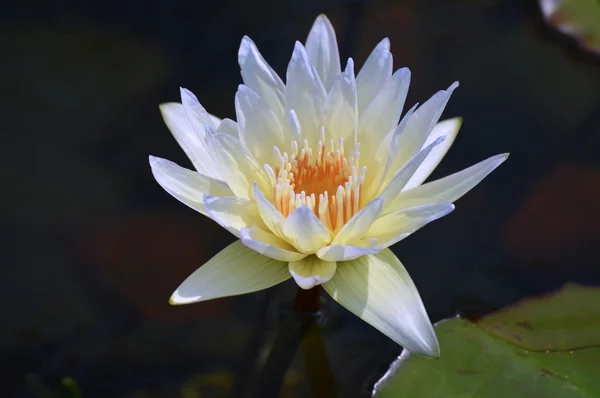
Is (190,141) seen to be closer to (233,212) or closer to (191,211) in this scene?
(233,212)

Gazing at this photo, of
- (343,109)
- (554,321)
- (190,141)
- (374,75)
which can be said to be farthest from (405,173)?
(554,321)

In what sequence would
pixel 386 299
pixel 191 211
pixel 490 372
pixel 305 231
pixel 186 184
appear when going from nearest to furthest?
pixel 305 231, pixel 386 299, pixel 186 184, pixel 490 372, pixel 191 211

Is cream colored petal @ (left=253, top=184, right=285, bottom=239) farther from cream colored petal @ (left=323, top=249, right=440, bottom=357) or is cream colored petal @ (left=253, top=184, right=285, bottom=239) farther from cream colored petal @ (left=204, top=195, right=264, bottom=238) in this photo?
cream colored petal @ (left=323, top=249, right=440, bottom=357)

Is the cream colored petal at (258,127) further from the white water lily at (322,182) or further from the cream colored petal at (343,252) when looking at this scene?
the cream colored petal at (343,252)

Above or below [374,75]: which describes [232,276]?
below

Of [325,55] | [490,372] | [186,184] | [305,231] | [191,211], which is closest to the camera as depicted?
[305,231]

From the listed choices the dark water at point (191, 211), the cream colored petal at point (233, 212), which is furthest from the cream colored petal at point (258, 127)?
the dark water at point (191, 211)

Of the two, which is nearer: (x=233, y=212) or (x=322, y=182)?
(x=233, y=212)

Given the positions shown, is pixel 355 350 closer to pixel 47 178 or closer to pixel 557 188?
pixel 557 188

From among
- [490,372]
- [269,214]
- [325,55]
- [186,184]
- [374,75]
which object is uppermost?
[325,55]
